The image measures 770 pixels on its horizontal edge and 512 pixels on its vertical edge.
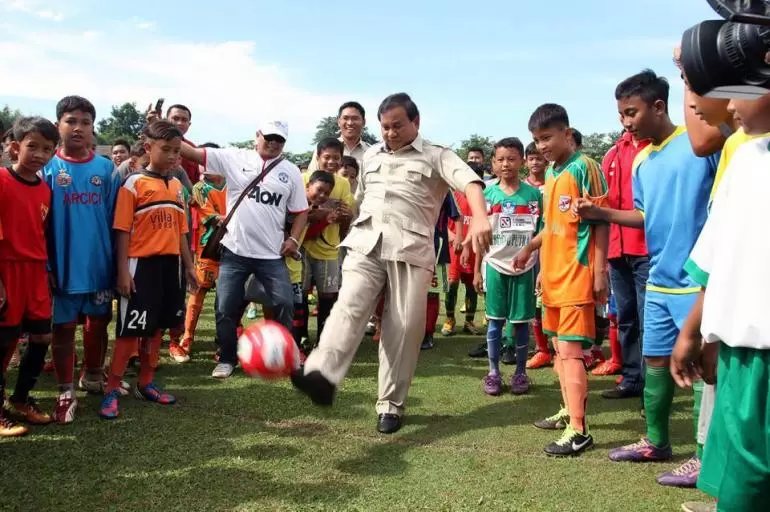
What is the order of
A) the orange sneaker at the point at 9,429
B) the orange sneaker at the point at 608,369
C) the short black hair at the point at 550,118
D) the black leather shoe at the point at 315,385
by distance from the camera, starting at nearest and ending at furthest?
the black leather shoe at the point at 315,385 < the orange sneaker at the point at 9,429 < the short black hair at the point at 550,118 < the orange sneaker at the point at 608,369

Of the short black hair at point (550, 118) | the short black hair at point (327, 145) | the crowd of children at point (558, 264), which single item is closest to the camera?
the crowd of children at point (558, 264)

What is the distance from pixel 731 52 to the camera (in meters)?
1.80

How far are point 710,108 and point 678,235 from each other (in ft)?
4.07

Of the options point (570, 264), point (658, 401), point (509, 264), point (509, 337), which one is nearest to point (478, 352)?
point (509, 337)

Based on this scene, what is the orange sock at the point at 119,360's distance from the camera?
4.33 m

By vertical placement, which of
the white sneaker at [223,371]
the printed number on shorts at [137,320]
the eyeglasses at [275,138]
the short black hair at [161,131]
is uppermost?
the eyeglasses at [275,138]

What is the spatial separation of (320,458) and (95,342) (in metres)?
2.15

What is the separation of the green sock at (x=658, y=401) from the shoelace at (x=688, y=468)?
25 centimetres

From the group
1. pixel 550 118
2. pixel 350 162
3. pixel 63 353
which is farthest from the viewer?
pixel 350 162

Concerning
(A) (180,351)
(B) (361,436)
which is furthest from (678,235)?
(A) (180,351)

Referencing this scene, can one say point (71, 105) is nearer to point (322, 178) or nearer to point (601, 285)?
point (322, 178)

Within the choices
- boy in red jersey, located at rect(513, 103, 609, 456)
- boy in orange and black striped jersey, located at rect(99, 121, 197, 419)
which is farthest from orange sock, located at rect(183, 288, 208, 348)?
boy in red jersey, located at rect(513, 103, 609, 456)

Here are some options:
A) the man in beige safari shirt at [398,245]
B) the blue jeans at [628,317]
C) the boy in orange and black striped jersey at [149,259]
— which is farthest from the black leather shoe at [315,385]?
the blue jeans at [628,317]

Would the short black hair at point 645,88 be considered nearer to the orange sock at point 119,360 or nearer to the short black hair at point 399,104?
the short black hair at point 399,104
